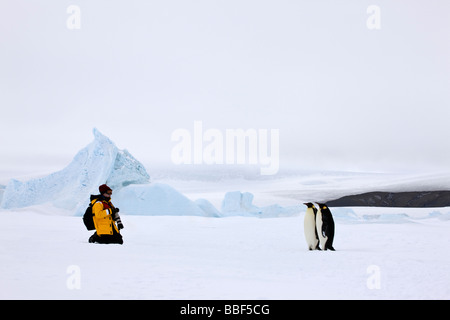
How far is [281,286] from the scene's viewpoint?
4840 mm

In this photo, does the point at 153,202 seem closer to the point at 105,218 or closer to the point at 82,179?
the point at 82,179

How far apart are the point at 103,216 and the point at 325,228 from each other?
12.9 feet

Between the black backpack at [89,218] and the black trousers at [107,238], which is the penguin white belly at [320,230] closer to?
the black trousers at [107,238]

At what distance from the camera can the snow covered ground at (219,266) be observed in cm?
450

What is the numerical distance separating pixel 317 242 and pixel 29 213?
1034 centimetres

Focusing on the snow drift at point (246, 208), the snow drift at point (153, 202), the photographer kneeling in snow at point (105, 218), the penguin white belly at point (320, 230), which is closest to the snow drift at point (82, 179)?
the snow drift at point (153, 202)

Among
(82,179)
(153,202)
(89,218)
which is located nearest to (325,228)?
(89,218)

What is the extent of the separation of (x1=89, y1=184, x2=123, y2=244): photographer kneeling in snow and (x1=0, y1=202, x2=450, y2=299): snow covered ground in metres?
0.26

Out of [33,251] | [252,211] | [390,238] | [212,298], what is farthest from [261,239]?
[252,211]

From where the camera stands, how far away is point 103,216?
741 cm

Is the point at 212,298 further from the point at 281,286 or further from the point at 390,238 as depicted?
the point at 390,238

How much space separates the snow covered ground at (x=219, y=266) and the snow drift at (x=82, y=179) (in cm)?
571

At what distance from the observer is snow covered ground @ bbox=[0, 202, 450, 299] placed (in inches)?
177

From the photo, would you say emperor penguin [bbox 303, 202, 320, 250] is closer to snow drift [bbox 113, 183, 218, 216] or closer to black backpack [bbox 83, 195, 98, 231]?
black backpack [bbox 83, 195, 98, 231]
